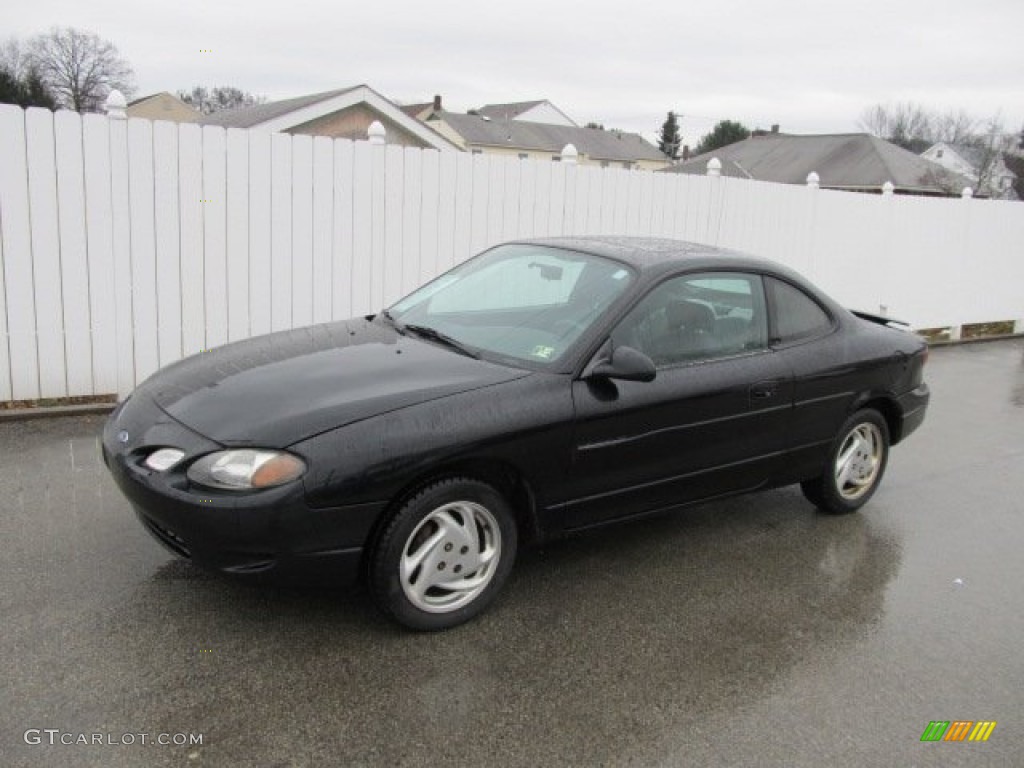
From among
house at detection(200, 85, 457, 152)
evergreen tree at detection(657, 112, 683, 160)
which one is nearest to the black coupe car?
house at detection(200, 85, 457, 152)

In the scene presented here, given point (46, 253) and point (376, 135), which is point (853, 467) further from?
point (46, 253)

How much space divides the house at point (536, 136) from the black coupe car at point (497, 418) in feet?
171

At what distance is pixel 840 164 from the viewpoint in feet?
163

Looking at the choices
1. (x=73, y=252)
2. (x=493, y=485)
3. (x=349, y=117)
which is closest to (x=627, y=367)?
(x=493, y=485)

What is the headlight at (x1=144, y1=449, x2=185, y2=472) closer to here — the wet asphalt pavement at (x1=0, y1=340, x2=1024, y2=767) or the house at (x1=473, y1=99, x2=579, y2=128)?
the wet asphalt pavement at (x1=0, y1=340, x2=1024, y2=767)

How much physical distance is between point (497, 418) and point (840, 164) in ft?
169

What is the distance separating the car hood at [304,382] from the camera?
3305 millimetres

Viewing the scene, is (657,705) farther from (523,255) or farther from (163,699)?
(523,255)

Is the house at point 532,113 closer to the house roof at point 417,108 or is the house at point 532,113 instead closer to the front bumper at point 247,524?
the house roof at point 417,108

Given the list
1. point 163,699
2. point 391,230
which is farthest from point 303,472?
point 391,230

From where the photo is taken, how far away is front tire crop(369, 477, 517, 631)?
3352 mm

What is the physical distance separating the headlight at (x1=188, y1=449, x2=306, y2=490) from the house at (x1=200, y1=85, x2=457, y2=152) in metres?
27.0

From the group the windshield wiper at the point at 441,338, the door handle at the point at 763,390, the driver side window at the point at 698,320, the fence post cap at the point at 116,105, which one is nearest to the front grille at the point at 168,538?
the windshield wiper at the point at 441,338

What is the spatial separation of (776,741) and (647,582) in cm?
125
